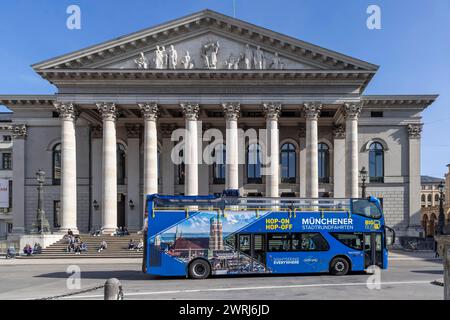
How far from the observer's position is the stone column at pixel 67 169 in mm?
36781

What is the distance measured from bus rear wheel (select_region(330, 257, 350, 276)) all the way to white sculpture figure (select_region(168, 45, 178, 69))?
24.1 meters

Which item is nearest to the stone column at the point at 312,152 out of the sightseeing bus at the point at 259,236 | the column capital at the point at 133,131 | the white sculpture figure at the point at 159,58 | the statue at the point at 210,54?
the statue at the point at 210,54

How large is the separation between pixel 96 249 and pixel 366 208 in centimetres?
2252

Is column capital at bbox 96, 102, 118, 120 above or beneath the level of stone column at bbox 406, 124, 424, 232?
above

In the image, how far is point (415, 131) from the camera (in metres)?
43.9

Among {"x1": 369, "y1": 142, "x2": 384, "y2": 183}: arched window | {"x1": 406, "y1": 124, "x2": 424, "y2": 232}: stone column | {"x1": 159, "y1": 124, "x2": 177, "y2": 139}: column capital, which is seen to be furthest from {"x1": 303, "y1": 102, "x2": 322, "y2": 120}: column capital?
{"x1": 159, "y1": 124, "x2": 177, "y2": 139}: column capital

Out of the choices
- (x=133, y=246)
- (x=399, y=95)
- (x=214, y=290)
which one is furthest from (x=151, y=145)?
(x=399, y=95)

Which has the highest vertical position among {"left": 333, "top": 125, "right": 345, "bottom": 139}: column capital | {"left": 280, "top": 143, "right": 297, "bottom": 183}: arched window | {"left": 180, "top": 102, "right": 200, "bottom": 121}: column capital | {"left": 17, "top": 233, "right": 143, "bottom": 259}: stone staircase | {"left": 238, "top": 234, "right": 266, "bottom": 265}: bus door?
{"left": 180, "top": 102, "right": 200, "bottom": 121}: column capital

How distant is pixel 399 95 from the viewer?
142 ft

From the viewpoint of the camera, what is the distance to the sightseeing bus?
18672 millimetres

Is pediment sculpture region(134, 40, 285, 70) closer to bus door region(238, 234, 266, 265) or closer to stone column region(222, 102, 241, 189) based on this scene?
stone column region(222, 102, 241, 189)

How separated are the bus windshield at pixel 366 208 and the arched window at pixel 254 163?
77.7ft

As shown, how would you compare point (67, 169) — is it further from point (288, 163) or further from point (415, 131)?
point (415, 131)

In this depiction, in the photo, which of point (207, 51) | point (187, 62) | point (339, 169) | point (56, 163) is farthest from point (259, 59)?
point (56, 163)
